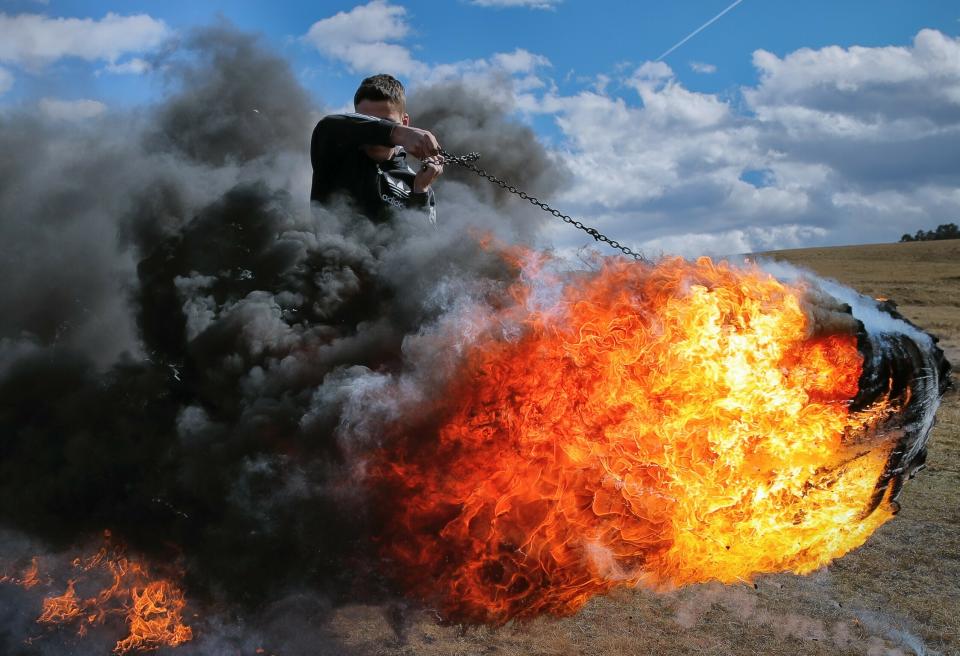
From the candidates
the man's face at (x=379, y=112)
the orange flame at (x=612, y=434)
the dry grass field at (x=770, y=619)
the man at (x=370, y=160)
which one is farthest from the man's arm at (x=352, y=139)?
the dry grass field at (x=770, y=619)

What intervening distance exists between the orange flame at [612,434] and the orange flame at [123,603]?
6.57 feet

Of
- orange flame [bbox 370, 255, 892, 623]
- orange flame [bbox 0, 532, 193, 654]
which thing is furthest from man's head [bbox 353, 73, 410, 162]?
orange flame [bbox 0, 532, 193, 654]

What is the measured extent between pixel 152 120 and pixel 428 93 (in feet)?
19.7

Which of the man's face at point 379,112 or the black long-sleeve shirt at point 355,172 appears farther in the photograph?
the man's face at point 379,112

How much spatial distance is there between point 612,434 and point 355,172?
8.57 ft

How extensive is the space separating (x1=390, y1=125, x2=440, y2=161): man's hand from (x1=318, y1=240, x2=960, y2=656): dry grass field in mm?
3276

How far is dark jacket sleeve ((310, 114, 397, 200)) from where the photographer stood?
5.01m

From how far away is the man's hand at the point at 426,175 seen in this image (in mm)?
5367

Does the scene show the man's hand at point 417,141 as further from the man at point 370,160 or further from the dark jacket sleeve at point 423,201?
the dark jacket sleeve at point 423,201

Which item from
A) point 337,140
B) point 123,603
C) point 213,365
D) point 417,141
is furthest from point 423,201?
point 123,603

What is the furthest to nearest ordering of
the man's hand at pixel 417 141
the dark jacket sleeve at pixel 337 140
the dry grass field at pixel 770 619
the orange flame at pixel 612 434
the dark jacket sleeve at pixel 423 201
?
1. the dry grass field at pixel 770 619
2. the dark jacket sleeve at pixel 423 201
3. the dark jacket sleeve at pixel 337 140
4. the man's hand at pixel 417 141
5. the orange flame at pixel 612 434

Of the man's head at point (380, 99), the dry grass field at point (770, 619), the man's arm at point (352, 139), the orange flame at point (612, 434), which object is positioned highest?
the man's head at point (380, 99)

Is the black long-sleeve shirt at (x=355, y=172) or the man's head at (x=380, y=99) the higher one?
the man's head at (x=380, y=99)

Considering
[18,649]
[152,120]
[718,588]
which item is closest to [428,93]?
[152,120]
